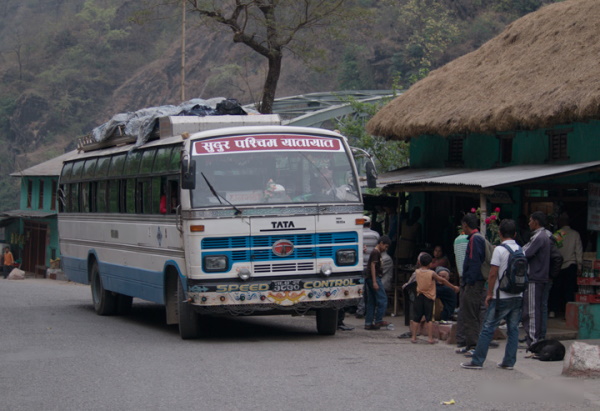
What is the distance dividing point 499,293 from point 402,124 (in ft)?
29.9

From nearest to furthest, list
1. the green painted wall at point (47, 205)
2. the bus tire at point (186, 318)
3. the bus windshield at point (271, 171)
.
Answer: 1. the bus windshield at point (271, 171)
2. the bus tire at point (186, 318)
3. the green painted wall at point (47, 205)

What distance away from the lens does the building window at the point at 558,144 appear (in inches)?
599

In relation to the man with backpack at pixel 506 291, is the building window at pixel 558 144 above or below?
above

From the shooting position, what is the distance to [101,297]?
1681 cm

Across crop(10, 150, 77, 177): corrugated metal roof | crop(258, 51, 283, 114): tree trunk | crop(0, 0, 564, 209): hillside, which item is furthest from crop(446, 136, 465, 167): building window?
crop(0, 0, 564, 209): hillside

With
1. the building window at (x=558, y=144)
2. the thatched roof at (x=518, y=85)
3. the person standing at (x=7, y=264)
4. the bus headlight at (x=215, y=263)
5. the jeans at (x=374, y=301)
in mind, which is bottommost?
the person standing at (x=7, y=264)

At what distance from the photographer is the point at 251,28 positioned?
66.1 metres

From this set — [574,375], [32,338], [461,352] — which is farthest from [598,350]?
[32,338]

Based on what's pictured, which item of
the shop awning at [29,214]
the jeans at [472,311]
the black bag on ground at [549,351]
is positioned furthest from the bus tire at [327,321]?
the shop awning at [29,214]

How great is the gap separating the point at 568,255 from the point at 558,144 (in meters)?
2.56

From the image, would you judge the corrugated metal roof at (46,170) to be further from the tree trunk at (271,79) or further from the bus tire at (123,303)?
the bus tire at (123,303)

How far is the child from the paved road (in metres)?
0.33

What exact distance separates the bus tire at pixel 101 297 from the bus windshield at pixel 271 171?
5895 mm

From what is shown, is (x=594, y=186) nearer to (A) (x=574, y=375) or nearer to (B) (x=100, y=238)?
(A) (x=574, y=375)
